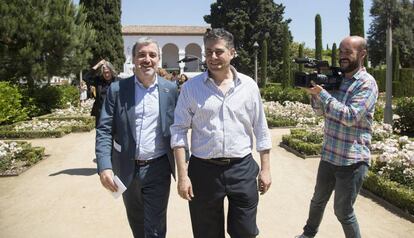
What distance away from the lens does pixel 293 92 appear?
66.7 feet

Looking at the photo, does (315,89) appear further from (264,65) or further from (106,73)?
(264,65)

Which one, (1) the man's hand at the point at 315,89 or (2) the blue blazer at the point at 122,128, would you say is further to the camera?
(1) the man's hand at the point at 315,89

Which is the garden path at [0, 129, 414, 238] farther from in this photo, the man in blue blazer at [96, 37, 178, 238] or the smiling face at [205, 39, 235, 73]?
the smiling face at [205, 39, 235, 73]

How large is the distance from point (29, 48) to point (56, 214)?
1435 centimetres

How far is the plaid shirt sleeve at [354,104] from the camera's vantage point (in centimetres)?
286

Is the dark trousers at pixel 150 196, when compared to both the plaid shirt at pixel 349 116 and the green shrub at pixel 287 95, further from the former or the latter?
the green shrub at pixel 287 95

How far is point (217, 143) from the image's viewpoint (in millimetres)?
2576

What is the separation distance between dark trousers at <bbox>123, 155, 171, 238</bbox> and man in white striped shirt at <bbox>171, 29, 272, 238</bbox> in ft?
0.87

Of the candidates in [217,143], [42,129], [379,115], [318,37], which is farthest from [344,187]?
[318,37]

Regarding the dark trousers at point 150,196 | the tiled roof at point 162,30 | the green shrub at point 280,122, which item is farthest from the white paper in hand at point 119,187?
the tiled roof at point 162,30

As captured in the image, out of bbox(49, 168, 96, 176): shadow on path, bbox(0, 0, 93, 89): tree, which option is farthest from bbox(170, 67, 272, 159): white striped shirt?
bbox(0, 0, 93, 89): tree

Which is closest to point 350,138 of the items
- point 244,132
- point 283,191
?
point 244,132

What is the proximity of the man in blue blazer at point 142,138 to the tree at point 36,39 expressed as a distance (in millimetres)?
16128

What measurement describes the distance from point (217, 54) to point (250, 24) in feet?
119
